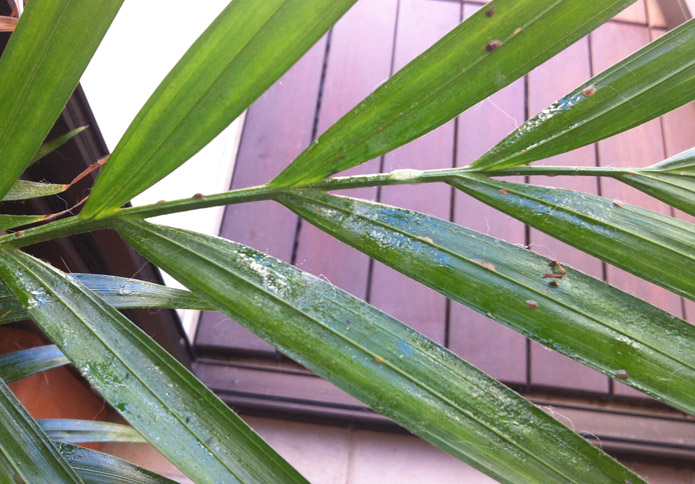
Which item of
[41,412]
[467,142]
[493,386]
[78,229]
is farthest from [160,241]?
[467,142]

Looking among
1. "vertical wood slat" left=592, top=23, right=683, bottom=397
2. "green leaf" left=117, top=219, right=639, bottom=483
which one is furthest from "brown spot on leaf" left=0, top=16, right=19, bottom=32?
"vertical wood slat" left=592, top=23, right=683, bottom=397

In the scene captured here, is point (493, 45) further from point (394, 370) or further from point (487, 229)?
point (487, 229)

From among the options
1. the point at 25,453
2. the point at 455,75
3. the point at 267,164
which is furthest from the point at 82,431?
the point at 267,164

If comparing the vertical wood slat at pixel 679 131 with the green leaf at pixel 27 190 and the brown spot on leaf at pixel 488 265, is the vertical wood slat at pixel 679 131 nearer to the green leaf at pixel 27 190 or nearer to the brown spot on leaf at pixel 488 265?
the brown spot on leaf at pixel 488 265

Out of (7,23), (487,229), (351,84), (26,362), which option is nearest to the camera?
(7,23)

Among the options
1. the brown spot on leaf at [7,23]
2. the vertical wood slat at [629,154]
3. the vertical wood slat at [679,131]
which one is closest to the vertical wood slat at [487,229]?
the vertical wood slat at [629,154]

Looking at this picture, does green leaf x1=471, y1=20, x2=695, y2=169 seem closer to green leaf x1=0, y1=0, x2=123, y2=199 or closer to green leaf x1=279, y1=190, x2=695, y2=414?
green leaf x1=279, y1=190, x2=695, y2=414

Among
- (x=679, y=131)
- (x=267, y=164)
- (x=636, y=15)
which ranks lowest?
(x=267, y=164)
